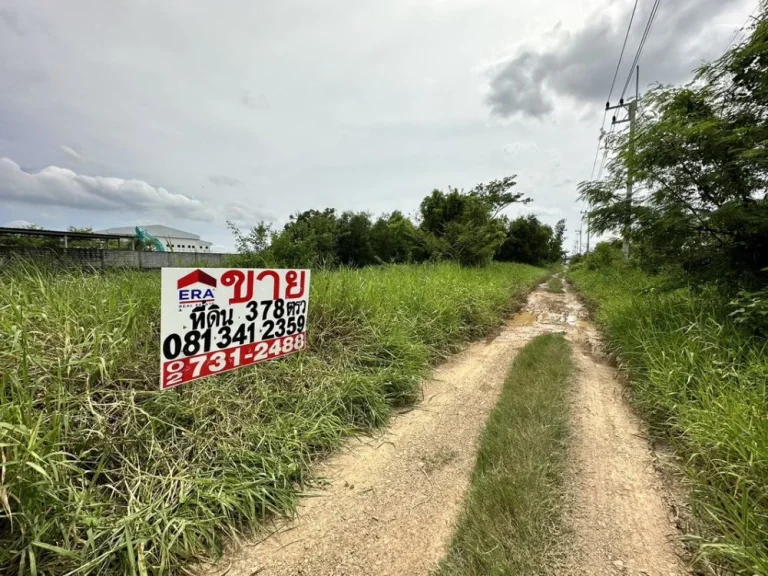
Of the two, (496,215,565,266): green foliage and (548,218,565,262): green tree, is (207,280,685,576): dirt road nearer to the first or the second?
(496,215,565,266): green foliage

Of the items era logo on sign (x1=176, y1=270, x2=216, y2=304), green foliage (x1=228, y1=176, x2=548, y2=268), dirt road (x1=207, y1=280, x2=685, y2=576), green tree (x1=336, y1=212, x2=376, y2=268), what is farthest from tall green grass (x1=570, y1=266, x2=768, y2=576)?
green tree (x1=336, y1=212, x2=376, y2=268)

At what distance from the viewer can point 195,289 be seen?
1.90 m

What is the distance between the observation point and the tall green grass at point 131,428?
1233 mm

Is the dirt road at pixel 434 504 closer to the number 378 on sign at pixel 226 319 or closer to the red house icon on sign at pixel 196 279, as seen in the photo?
the number 378 on sign at pixel 226 319

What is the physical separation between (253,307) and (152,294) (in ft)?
2.96

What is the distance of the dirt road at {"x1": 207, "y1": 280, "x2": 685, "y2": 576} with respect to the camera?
1.39 m

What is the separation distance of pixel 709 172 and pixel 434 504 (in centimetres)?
432

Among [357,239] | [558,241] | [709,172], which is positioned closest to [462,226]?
[709,172]

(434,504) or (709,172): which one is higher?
(709,172)

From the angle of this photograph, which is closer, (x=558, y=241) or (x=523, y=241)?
(x=523, y=241)

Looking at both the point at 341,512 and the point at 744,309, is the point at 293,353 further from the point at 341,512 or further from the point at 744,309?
the point at 744,309

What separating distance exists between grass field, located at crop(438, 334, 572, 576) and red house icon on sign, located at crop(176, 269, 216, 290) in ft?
6.36

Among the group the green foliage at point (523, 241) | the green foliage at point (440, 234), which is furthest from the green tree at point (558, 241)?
the green foliage at point (440, 234)

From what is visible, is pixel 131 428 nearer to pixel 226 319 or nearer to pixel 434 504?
pixel 226 319
